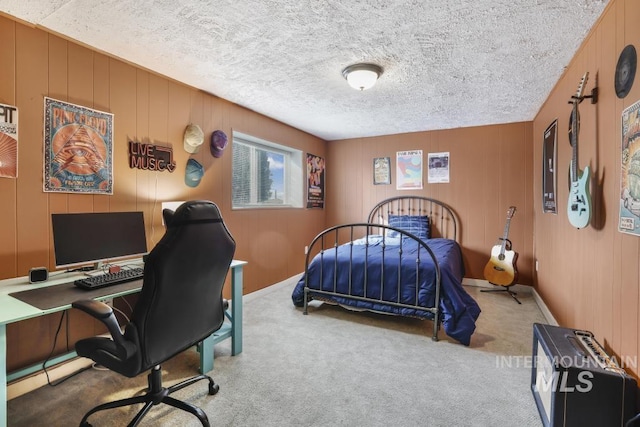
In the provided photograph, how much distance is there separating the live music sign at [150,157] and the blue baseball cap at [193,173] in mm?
138

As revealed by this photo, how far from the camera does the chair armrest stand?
122 cm

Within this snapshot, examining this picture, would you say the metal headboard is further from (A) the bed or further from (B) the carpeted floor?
(B) the carpeted floor

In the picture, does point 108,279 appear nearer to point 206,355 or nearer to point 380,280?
point 206,355

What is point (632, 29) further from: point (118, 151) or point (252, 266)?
point (252, 266)

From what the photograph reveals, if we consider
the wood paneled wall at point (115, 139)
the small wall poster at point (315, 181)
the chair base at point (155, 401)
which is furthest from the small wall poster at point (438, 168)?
the chair base at point (155, 401)

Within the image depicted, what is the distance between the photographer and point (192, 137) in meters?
2.76

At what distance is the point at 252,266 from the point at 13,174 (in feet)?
7.28

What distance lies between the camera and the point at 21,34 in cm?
183

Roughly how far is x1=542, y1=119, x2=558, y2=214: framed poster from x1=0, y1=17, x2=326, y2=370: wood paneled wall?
3026 mm

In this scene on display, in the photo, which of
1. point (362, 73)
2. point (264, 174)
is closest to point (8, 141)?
point (362, 73)

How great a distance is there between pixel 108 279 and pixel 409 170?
400 cm

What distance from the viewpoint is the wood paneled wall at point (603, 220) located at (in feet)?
4.77

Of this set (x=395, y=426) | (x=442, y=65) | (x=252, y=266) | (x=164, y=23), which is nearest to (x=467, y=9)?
(x=442, y=65)

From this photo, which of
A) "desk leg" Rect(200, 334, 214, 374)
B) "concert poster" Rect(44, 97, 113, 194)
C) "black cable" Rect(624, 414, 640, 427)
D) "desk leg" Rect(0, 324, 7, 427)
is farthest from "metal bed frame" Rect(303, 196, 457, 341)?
"desk leg" Rect(0, 324, 7, 427)
